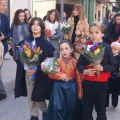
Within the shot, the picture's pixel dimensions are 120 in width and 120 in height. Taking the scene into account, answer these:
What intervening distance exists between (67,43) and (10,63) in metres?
6.95

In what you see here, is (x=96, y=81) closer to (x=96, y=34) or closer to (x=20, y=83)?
(x=96, y=34)

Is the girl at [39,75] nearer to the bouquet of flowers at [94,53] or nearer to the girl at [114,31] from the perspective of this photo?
the bouquet of flowers at [94,53]

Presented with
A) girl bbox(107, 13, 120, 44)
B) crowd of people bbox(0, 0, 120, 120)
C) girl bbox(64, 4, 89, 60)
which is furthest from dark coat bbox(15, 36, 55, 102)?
girl bbox(107, 13, 120, 44)

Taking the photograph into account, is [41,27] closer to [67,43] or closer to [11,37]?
[67,43]

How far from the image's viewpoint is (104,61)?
4.62 meters

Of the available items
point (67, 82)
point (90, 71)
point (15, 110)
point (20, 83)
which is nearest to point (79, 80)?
point (67, 82)

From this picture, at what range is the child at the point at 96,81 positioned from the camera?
462 cm

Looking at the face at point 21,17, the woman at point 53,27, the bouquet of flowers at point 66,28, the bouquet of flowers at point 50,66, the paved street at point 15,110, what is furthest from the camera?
the woman at point 53,27

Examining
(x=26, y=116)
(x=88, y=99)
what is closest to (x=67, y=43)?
(x=88, y=99)

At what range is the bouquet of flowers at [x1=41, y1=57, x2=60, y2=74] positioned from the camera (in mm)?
4730

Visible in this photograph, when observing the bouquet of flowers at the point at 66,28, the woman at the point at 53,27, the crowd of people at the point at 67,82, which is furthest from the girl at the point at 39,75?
the woman at the point at 53,27

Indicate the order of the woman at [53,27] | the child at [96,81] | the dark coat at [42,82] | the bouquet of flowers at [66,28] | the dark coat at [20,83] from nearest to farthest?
1. the child at [96,81]
2. the dark coat at [42,82]
3. the dark coat at [20,83]
4. the bouquet of flowers at [66,28]
5. the woman at [53,27]

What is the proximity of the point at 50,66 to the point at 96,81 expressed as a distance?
2.09 feet

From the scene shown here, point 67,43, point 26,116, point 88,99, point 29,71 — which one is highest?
point 67,43
